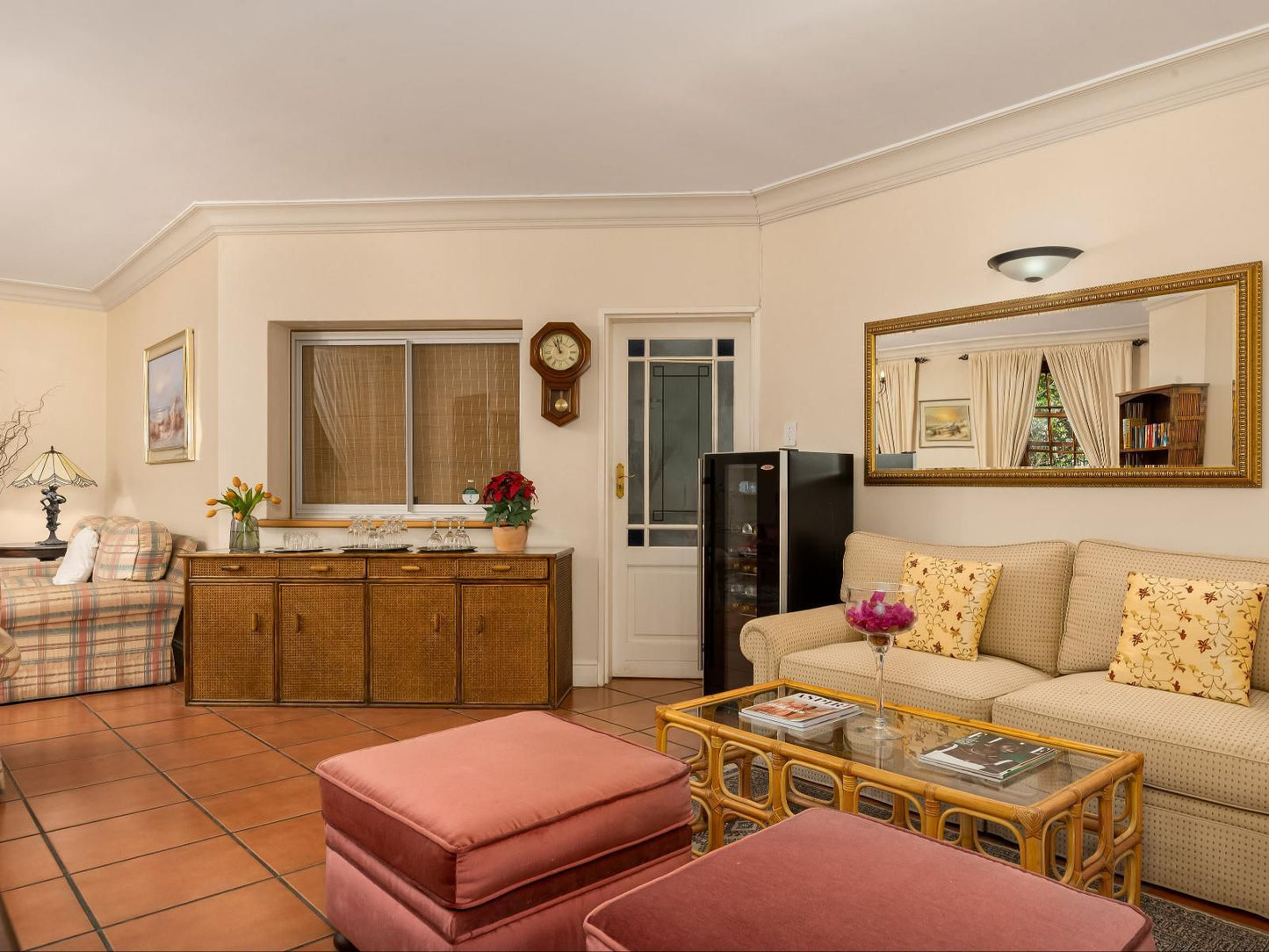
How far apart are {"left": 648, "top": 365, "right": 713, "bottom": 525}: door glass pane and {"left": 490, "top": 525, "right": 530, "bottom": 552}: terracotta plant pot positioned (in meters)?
0.77

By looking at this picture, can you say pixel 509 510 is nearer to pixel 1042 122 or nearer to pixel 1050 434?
pixel 1050 434

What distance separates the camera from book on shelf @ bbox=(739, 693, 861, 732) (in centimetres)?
248

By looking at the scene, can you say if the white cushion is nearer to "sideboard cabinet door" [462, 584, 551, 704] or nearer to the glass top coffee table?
"sideboard cabinet door" [462, 584, 551, 704]

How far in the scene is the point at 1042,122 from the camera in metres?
3.48

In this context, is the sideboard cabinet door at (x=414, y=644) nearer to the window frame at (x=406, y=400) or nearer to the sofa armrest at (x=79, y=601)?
the window frame at (x=406, y=400)

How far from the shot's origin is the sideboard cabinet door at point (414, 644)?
4215mm

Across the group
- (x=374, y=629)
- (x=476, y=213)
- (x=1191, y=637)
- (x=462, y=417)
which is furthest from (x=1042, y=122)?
(x=374, y=629)

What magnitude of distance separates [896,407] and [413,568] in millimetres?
2426

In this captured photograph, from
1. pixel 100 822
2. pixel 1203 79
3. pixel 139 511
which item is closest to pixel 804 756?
Result: pixel 100 822

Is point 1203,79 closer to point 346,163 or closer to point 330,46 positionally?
point 330,46

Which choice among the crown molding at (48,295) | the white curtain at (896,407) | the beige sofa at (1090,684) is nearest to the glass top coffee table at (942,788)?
the beige sofa at (1090,684)

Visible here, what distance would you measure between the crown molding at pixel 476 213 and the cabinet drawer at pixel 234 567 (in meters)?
1.80

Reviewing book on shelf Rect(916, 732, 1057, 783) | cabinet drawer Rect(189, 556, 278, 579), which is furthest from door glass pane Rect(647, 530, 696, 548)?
book on shelf Rect(916, 732, 1057, 783)

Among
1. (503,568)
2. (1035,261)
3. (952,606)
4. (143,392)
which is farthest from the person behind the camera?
(143,392)
